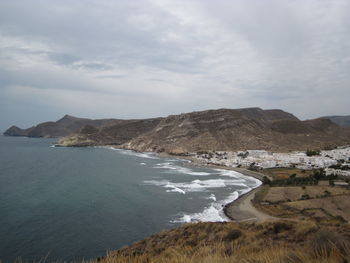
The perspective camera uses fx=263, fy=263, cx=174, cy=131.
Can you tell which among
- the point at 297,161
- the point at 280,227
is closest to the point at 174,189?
the point at 280,227

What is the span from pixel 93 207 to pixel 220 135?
84.8m

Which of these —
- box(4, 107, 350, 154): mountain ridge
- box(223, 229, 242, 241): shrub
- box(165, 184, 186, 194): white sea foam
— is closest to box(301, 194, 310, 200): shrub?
box(165, 184, 186, 194): white sea foam

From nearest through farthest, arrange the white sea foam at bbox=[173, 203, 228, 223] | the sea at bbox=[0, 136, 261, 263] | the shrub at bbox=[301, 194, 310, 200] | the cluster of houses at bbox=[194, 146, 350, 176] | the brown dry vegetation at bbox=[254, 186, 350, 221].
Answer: the sea at bbox=[0, 136, 261, 263] → the white sea foam at bbox=[173, 203, 228, 223] → the brown dry vegetation at bbox=[254, 186, 350, 221] → the shrub at bbox=[301, 194, 310, 200] → the cluster of houses at bbox=[194, 146, 350, 176]

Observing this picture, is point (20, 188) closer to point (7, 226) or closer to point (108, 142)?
point (7, 226)

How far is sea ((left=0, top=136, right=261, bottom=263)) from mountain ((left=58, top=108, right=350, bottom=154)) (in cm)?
5210

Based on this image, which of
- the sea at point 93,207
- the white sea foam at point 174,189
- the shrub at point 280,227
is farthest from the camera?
the white sea foam at point 174,189

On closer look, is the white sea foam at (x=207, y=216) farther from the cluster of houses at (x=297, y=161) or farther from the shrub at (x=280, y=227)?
the cluster of houses at (x=297, y=161)

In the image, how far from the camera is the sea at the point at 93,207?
21.4 meters

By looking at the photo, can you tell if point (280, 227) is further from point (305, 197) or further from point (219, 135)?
point (219, 135)

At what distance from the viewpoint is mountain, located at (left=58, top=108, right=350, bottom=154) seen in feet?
345

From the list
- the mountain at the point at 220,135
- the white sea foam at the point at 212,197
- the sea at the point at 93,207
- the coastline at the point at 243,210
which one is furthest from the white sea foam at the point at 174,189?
the mountain at the point at 220,135

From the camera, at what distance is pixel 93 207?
31.7 m

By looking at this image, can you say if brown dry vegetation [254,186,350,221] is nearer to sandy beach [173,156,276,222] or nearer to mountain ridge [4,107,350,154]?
sandy beach [173,156,276,222]

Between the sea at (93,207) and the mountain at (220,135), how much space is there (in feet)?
171
